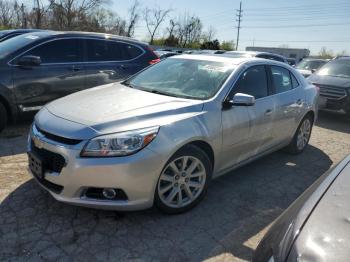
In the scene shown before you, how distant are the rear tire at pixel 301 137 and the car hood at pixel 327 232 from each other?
11.5 ft

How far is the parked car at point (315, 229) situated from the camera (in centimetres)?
165

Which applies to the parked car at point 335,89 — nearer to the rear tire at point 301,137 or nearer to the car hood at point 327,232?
the rear tire at point 301,137

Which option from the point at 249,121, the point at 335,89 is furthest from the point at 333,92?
the point at 249,121

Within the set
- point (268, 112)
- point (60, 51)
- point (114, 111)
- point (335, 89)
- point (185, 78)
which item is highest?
point (60, 51)

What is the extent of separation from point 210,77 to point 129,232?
1973mm

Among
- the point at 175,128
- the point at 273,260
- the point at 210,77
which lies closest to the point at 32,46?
the point at 210,77

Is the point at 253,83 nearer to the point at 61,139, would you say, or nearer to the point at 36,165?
the point at 61,139

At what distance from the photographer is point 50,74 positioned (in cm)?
598

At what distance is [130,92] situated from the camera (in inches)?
159

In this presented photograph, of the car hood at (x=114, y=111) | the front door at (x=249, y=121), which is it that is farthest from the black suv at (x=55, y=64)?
the front door at (x=249, y=121)

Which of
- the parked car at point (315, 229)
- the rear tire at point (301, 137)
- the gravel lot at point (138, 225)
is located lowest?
the gravel lot at point (138, 225)

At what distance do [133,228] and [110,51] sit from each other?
4550mm

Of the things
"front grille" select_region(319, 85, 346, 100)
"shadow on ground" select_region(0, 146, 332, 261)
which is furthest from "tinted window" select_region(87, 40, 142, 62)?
"front grille" select_region(319, 85, 346, 100)

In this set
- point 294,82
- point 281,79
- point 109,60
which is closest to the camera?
point 281,79
